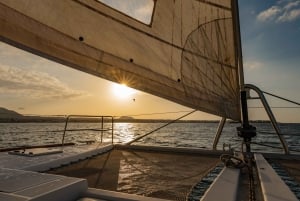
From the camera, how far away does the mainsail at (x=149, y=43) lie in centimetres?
305

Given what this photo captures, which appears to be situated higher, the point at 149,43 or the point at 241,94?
the point at 149,43

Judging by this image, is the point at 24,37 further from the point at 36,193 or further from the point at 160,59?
the point at 160,59

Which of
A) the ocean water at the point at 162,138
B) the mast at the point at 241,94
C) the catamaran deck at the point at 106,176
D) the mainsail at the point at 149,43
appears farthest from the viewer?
the ocean water at the point at 162,138

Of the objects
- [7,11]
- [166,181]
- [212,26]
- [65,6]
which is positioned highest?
[212,26]

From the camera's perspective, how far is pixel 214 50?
4.68m

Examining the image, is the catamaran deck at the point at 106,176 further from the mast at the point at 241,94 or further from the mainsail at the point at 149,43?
the mainsail at the point at 149,43

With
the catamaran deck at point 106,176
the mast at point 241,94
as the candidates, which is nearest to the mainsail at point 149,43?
the mast at point 241,94

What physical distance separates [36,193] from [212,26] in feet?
12.6

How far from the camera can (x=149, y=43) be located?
4.13 metres

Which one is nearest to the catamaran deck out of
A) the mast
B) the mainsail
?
the mast

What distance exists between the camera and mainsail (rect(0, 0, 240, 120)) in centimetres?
305

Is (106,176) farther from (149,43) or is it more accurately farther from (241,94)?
(241,94)

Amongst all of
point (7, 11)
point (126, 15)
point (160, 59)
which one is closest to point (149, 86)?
point (160, 59)

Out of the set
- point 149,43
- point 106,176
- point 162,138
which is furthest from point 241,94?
point 162,138
